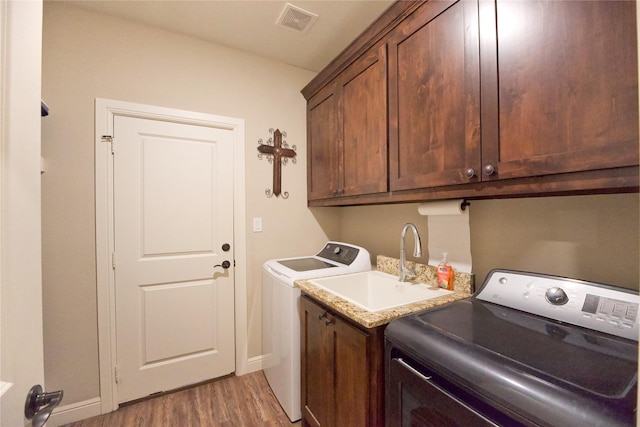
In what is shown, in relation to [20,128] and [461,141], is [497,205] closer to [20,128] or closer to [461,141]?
[461,141]

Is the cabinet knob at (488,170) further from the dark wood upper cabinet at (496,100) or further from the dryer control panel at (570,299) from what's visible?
the dryer control panel at (570,299)

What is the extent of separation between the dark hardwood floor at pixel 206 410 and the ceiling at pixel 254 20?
2633 mm

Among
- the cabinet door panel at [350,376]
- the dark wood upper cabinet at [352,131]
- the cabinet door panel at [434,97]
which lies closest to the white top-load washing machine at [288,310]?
the cabinet door panel at [350,376]

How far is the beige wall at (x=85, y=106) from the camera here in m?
1.61

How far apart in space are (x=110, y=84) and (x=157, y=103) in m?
0.28

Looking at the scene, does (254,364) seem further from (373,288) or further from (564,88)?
(564,88)

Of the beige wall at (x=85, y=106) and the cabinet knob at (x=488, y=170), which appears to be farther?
the beige wall at (x=85, y=106)

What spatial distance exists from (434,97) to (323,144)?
103cm

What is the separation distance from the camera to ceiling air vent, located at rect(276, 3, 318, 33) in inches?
66.8

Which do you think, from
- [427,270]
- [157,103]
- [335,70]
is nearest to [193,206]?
[157,103]

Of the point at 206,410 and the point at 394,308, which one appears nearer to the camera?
the point at 394,308

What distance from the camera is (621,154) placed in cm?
69

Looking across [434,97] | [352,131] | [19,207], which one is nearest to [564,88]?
[434,97]

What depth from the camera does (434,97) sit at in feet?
3.87
